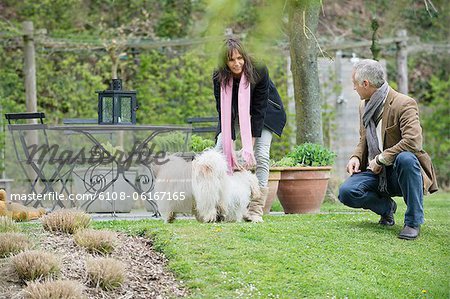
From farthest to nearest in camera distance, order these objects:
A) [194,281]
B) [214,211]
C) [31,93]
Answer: [31,93] → [214,211] → [194,281]

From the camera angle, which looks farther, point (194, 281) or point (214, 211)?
point (214, 211)

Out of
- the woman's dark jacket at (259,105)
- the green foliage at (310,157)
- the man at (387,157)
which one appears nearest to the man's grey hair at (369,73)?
the man at (387,157)

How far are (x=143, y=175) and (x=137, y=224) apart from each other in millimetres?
1488

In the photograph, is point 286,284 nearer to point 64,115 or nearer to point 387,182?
point 387,182

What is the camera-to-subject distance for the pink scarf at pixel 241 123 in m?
6.41

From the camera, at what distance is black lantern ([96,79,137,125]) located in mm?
7719

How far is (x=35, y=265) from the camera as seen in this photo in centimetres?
468

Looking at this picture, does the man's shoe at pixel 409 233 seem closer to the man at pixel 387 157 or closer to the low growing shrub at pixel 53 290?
the man at pixel 387 157

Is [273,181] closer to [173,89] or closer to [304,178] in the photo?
[304,178]

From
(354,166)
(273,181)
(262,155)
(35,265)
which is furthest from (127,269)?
(273,181)

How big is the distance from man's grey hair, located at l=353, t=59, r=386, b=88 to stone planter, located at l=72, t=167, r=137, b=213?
2.51 metres

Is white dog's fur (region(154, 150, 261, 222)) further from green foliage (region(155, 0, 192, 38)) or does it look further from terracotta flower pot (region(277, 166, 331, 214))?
green foliage (region(155, 0, 192, 38))

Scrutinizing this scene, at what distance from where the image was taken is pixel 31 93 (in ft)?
34.5

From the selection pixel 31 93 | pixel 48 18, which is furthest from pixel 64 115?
pixel 48 18
